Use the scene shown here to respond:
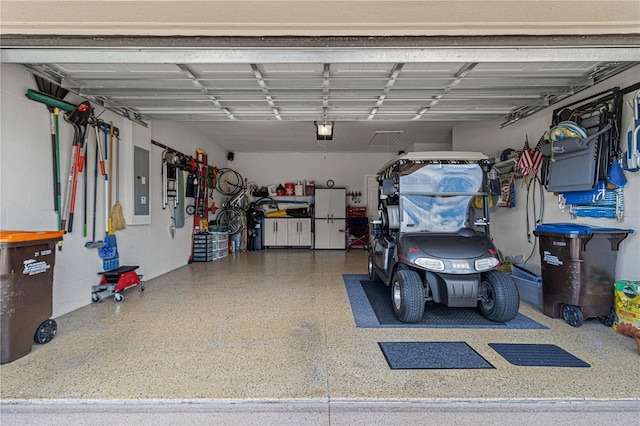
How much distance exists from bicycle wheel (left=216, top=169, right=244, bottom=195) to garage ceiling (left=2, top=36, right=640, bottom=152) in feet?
12.1

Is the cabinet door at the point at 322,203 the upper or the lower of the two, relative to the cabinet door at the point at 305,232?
upper

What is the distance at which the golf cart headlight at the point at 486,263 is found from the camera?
292cm

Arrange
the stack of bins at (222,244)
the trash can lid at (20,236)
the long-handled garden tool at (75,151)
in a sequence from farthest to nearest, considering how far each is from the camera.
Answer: the stack of bins at (222,244), the long-handled garden tool at (75,151), the trash can lid at (20,236)

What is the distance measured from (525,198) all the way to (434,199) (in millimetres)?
1891

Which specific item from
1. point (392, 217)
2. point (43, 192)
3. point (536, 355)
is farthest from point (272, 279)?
point (536, 355)

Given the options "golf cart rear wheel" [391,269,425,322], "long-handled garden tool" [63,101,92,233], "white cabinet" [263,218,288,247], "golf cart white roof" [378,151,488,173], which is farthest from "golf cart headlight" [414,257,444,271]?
"white cabinet" [263,218,288,247]

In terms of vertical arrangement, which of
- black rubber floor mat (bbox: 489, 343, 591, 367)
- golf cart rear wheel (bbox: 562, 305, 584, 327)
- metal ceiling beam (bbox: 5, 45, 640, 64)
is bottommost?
black rubber floor mat (bbox: 489, 343, 591, 367)

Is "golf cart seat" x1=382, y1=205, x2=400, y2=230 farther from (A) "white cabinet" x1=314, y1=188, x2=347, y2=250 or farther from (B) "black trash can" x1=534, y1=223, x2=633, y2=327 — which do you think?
(A) "white cabinet" x1=314, y1=188, x2=347, y2=250

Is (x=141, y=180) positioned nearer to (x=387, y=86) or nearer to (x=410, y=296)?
(x=387, y=86)

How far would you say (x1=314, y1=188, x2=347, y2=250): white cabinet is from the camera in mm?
9086

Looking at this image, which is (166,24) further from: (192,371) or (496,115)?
(496,115)

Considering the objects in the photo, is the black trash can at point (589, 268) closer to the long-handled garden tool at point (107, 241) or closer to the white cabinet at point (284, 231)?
the long-handled garden tool at point (107, 241)

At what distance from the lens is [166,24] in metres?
2.09

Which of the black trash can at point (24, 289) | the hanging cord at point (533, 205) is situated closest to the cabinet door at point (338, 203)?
the hanging cord at point (533, 205)
